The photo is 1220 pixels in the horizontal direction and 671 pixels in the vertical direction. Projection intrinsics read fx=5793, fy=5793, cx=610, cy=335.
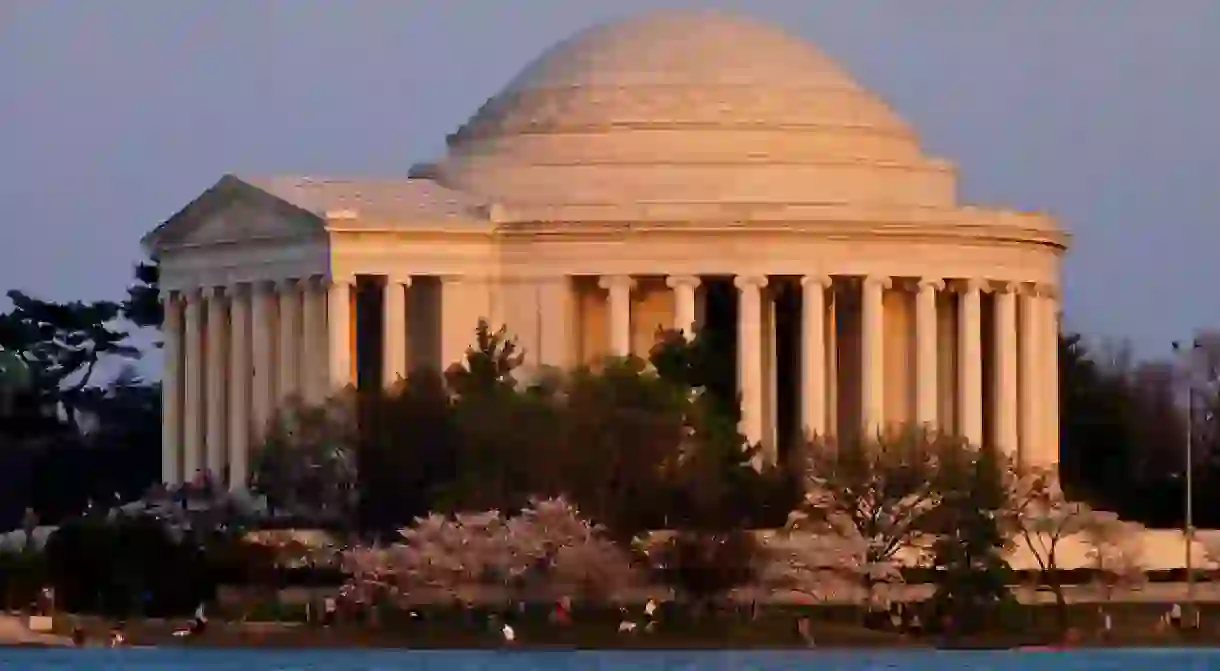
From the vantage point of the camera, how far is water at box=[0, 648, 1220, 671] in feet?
520

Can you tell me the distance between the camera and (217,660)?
164125 millimetres

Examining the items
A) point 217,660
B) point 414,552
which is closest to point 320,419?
point 414,552

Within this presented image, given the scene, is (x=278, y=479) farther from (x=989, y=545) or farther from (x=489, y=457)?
(x=989, y=545)

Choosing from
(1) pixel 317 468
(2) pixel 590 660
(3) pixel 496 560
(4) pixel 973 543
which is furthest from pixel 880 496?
(2) pixel 590 660

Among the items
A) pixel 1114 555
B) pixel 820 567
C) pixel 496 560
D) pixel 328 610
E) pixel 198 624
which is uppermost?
pixel 496 560

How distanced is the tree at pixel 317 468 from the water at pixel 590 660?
2477cm

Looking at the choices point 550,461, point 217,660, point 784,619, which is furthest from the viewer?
point 550,461

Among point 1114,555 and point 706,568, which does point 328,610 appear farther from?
point 1114,555

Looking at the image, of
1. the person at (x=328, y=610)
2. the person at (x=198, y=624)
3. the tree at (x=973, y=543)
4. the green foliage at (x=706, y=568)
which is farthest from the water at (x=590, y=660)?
the green foliage at (x=706, y=568)

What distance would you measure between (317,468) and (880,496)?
2003 cm

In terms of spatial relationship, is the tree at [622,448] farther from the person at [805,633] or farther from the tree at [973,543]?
the person at [805,633]

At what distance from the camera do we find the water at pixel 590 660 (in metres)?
159

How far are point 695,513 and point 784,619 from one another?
840 cm

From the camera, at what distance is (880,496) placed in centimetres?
19088
